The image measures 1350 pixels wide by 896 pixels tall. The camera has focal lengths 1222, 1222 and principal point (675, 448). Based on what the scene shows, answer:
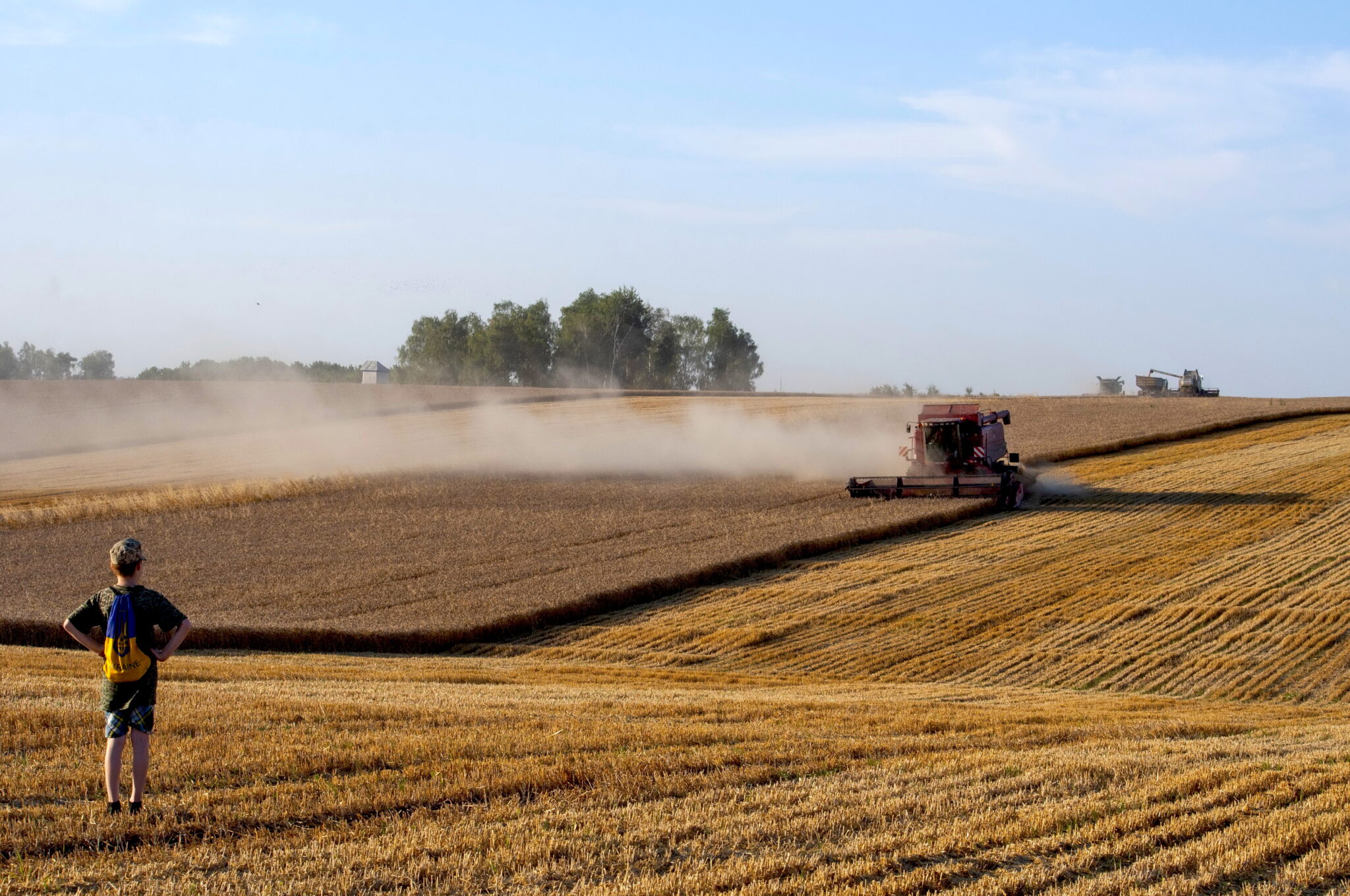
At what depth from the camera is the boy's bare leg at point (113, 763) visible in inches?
296

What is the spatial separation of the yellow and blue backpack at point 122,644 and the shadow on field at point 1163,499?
31.8 meters

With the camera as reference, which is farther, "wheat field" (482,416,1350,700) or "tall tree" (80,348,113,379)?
"tall tree" (80,348,113,379)

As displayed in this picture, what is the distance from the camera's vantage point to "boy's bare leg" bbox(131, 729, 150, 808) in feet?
24.9

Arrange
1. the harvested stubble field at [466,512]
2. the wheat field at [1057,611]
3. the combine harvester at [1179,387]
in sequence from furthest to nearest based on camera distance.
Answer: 1. the combine harvester at [1179,387]
2. the harvested stubble field at [466,512]
3. the wheat field at [1057,611]

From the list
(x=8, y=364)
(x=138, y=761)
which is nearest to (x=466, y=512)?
(x=138, y=761)

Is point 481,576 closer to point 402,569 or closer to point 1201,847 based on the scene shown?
point 402,569

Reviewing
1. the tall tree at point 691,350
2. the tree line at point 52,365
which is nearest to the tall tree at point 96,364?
the tree line at point 52,365

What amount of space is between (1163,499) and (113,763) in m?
34.0

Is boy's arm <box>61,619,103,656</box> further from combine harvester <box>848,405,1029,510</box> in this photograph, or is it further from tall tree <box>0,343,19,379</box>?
tall tree <box>0,343,19,379</box>

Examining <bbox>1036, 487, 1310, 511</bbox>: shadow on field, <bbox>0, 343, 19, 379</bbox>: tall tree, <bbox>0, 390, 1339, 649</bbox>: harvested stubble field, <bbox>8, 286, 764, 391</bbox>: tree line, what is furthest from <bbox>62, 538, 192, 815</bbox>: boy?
<bbox>0, 343, 19, 379</bbox>: tall tree

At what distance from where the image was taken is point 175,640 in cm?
752

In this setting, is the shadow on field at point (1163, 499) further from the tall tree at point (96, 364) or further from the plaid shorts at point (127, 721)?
the tall tree at point (96, 364)

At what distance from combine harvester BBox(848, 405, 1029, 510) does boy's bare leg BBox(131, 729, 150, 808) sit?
31.7 m

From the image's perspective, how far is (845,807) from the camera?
8.27 meters
